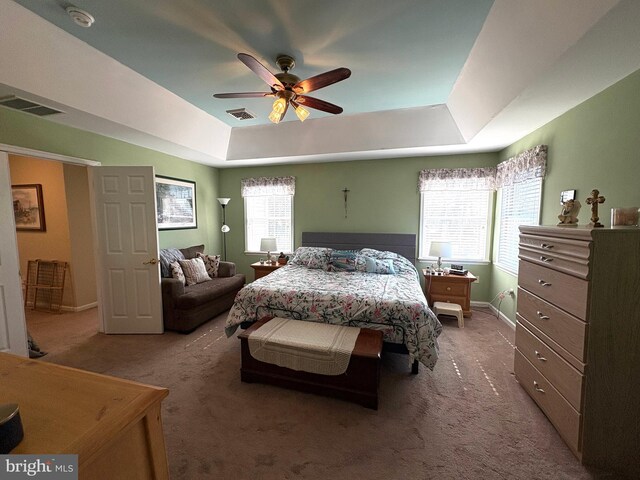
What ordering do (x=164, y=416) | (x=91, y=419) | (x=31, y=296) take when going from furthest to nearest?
1. (x=31, y=296)
2. (x=164, y=416)
3. (x=91, y=419)

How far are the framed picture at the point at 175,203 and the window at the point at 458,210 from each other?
3.99 metres

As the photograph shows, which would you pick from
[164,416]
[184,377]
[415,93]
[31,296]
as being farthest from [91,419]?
[31,296]

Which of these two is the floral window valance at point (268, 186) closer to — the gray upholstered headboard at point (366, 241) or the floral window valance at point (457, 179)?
the gray upholstered headboard at point (366, 241)

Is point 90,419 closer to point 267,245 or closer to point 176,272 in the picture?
point 176,272

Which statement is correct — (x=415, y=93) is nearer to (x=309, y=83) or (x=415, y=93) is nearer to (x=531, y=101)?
(x=531, y=101)

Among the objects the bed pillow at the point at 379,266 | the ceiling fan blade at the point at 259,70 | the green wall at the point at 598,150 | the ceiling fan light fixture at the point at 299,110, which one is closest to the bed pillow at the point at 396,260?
the bed pillow at the point at 379,266

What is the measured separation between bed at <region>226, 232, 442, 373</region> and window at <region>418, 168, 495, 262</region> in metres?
0.89

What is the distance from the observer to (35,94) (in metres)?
2.23

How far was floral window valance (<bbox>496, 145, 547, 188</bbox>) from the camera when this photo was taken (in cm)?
296

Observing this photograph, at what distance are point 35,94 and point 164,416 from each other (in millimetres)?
2785

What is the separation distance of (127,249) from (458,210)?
4.80 meters

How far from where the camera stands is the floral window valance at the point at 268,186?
5055 mm

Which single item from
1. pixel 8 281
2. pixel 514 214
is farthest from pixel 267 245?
pixel 514 214

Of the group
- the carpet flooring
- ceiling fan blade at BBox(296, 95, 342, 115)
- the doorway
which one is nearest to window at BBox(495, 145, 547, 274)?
the carpet flooring
